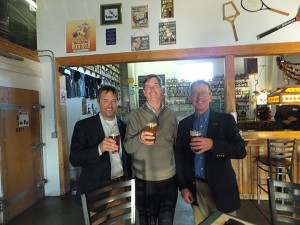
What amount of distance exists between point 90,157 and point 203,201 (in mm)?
1046

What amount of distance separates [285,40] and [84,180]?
3.88m

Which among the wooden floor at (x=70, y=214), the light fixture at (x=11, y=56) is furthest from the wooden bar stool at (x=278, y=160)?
the light fixture at (x=11, y=56)

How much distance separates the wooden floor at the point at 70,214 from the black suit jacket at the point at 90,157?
65.3 inches

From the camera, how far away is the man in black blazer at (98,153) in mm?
2080

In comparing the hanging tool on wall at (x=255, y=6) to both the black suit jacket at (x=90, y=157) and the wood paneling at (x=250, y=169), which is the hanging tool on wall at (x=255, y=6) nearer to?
the wood paneling at (x=250, y=169)

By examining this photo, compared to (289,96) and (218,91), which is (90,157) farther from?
(218,91)

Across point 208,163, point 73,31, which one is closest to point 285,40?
point 208,163

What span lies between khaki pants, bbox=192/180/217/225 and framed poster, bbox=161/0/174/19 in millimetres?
3154

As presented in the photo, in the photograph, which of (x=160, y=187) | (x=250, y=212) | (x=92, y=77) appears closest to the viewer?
(x=160, y=187)

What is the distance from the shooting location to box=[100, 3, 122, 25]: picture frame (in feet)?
14.1

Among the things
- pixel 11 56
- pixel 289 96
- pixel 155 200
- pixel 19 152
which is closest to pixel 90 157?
pixel 155 200

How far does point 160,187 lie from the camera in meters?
2.10

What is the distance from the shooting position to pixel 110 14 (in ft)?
14.2

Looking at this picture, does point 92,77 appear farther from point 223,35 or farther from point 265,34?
point 265,34
